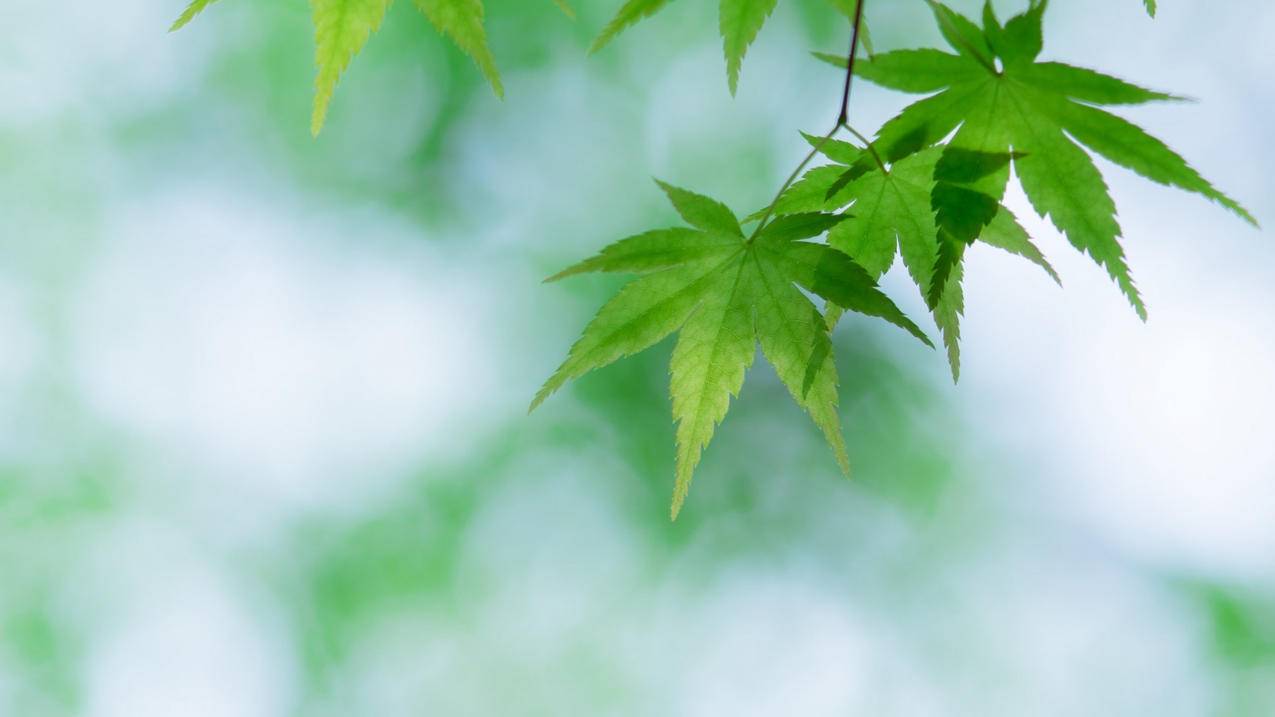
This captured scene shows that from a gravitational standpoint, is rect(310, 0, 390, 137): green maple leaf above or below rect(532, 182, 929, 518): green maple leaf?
above

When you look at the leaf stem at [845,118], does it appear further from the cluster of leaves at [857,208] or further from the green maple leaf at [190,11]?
the green maple leaf at [190,11]

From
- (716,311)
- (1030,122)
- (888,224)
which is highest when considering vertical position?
(1030,122)

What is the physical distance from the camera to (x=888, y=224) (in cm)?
125

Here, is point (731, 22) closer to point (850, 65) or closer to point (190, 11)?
point (850, 65)

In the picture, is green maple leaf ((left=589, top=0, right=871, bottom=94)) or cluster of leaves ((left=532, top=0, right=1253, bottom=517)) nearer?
cluster of leaves ((left=532, top=0, right=1253, bottom=517))

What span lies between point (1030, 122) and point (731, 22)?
1.21 feet

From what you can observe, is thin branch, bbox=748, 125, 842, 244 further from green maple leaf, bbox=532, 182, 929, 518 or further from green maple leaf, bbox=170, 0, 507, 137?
green maple leaf, bbox=170, 0, 507, 137

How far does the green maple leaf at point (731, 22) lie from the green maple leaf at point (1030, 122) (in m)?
0.13

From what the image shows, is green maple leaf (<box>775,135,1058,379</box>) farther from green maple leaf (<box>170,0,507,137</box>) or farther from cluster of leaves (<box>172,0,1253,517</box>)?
green maple leaf (<box>170,0,507,137</box>)

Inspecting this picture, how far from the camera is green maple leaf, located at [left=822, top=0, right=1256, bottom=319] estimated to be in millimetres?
1033

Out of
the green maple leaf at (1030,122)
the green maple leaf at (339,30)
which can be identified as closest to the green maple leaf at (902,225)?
the green maple leaf at (1030,122)

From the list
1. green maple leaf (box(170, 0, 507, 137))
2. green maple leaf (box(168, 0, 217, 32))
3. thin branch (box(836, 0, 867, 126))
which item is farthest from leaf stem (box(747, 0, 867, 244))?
green maple leaf (box(168, 0, 217, 32))

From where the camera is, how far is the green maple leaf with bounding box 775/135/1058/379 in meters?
1.24

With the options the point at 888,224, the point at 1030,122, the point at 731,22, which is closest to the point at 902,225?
the point at 888,224
